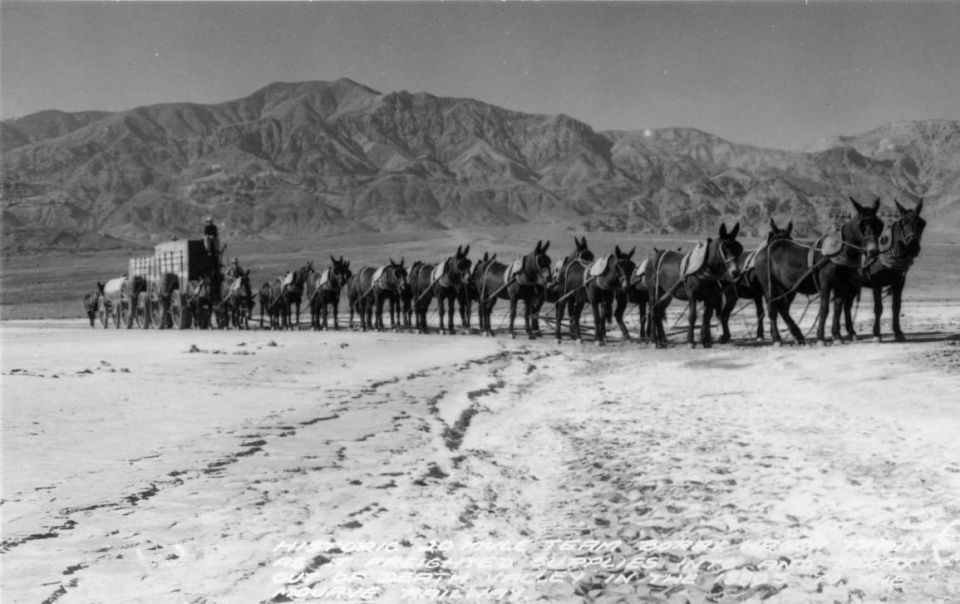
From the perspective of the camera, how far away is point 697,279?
18.4 meters

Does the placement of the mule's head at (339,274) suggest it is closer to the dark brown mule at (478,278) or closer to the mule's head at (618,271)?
the dark brown mule at (478,278)

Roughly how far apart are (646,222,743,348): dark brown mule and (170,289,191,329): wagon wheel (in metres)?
21.5

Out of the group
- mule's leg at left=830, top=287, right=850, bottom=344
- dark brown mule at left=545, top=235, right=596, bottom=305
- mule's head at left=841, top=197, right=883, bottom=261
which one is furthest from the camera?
dark brown mule at left=545, top=235, right=596, bottom=305

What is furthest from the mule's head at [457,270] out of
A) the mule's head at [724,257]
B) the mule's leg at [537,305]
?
the mule's head at [724,257]

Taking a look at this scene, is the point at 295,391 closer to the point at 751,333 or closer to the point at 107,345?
the point at 107,345

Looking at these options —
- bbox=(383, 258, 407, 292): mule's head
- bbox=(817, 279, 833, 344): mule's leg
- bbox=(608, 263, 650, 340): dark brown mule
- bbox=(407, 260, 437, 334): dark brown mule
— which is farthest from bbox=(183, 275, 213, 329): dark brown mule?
bbox=(817, 279, 833, 344): mule's leg

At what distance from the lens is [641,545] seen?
5.11m

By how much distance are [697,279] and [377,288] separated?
1610 centimetres

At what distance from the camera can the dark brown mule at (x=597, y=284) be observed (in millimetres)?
21375

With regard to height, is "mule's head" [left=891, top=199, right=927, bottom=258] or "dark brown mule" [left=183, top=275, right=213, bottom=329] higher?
"mule's head" [left=891, top=199, right=927, bottom=258]

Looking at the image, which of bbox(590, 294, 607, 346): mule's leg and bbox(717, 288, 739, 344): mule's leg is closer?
bbox(717, 288, 739, 344): mule's leg

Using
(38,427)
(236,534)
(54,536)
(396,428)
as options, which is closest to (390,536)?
(236,534)

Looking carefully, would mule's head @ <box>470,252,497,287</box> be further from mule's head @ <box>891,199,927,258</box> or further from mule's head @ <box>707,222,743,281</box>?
mule's head @ <box>891,199,927,258</box>

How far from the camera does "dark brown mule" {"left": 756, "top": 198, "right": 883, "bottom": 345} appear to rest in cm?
1539
